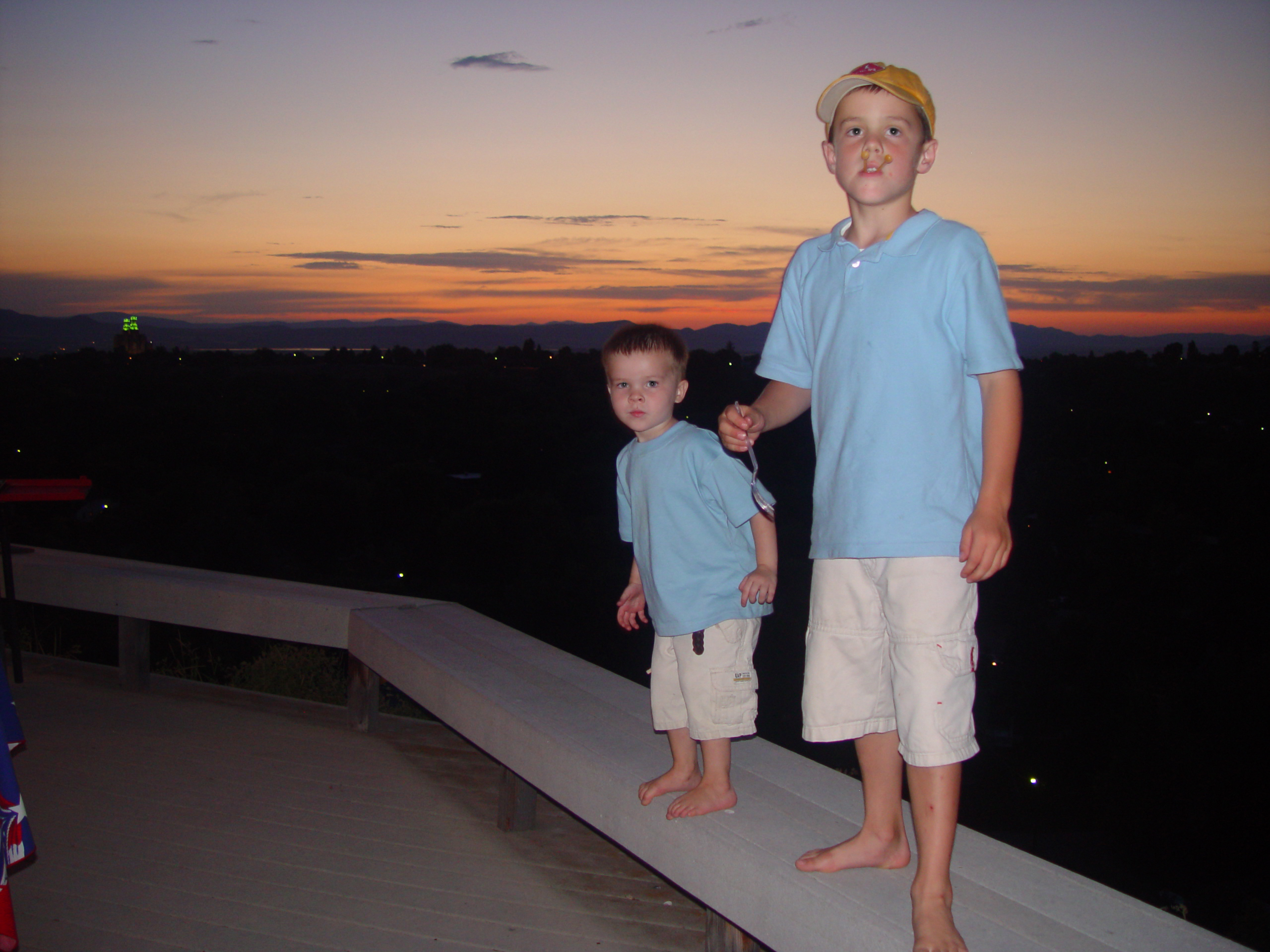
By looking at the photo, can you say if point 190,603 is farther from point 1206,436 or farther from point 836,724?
point 1206,436

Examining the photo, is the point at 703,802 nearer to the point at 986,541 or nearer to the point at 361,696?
the point at 986,541

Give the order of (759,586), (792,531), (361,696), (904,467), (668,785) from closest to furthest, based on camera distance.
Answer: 1. (904,467)
2. (759,586)
3. (668,785)
4. (361,696)
5. (792,531)

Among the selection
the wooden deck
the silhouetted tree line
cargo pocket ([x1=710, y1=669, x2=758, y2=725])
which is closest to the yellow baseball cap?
cargo pocket ([x1=710, y1=669, x2=758, y2=725])

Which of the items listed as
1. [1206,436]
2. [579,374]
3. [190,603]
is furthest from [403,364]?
[190,603]

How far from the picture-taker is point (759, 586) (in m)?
1.92

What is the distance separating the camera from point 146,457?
34.4 m

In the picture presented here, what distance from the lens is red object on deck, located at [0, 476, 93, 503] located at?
352 cm

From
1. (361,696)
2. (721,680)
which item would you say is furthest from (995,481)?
(361,696)

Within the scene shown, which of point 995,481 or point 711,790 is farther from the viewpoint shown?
point 711,790

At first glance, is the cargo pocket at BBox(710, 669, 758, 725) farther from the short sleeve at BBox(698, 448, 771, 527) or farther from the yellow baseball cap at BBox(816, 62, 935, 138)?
the yellow baseball cap at BBox(816, 62, 935, 138)

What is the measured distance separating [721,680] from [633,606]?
34cm

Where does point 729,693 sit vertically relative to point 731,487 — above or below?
below

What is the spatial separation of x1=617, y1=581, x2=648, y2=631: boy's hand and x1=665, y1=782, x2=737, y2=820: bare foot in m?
0.41

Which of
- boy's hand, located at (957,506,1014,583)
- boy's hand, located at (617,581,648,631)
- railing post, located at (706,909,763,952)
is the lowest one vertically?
railing post, located at (706,909,763,952)
